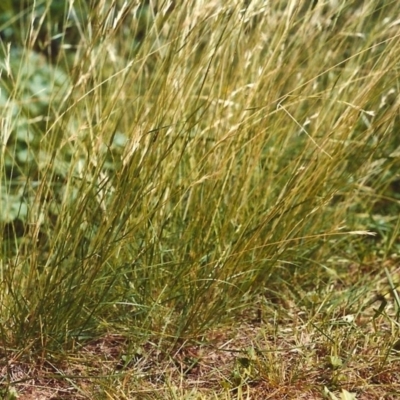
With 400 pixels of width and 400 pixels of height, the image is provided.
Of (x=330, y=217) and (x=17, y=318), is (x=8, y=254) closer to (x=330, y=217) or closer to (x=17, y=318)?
(x=17, y=318)

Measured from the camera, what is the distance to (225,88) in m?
2.06

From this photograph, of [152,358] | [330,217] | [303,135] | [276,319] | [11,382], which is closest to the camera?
[11,382]

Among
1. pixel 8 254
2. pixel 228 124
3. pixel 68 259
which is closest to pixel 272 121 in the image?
pixel 228 124

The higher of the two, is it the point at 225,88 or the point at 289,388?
the point at 225,88

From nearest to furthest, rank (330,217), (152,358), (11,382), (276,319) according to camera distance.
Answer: (11,382) → (152,358) → (276,319) → (330,217)

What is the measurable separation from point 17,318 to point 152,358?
33cm

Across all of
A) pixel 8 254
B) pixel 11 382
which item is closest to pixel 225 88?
pixel 8 254

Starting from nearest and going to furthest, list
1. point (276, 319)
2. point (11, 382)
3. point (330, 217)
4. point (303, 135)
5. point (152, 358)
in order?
1. point (11, 382)
2. point (152, 358)
3. point (276, 319)
4. point (330, 217)
5. point (303, 135)

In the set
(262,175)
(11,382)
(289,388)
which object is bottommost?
(11,382)

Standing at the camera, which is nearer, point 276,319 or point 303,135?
point 276,319

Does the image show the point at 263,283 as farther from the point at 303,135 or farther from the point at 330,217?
the point at 303,135

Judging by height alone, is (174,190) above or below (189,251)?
above

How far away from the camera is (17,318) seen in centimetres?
179

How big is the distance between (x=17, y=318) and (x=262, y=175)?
75 centimetres
